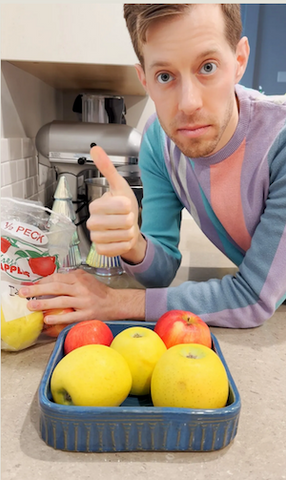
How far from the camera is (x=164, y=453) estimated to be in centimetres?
45

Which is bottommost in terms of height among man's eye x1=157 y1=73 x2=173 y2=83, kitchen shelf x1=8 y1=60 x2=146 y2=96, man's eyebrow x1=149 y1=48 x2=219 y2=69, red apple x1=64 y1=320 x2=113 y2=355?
red apple x1=64 y1=320 x2=113 y2=355

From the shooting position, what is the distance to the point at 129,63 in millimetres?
990

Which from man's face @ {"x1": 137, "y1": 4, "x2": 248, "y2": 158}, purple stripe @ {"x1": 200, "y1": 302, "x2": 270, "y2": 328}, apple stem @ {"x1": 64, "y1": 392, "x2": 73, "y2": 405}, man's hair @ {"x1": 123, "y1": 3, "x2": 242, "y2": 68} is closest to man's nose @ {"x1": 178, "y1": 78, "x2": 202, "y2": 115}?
man's face @ {"x1": 137, "y1": 4, "x2": 248, "y2": 158}

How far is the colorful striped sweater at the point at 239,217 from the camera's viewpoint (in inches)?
29.2

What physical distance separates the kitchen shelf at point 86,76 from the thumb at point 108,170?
53 centimetres

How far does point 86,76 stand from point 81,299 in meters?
0.83

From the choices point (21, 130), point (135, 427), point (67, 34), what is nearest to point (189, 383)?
point (135, 427)

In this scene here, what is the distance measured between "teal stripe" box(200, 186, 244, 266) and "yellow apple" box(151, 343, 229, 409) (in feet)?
1.51

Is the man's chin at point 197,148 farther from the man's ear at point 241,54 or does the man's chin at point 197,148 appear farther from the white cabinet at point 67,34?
the white cabinet at point 67,34

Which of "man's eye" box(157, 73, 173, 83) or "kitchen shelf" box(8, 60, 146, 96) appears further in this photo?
"kitchen shelf" box(8, 60, 146, 96)

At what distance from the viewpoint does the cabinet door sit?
95 cm

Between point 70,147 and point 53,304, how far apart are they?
0.62m

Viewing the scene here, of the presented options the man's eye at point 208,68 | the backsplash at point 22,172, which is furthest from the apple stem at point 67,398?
the backsplash at point 22,172

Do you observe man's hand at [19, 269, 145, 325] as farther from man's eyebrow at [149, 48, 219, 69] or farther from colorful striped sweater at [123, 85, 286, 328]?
man's eyebrow at [149, 48, 219, 69]
